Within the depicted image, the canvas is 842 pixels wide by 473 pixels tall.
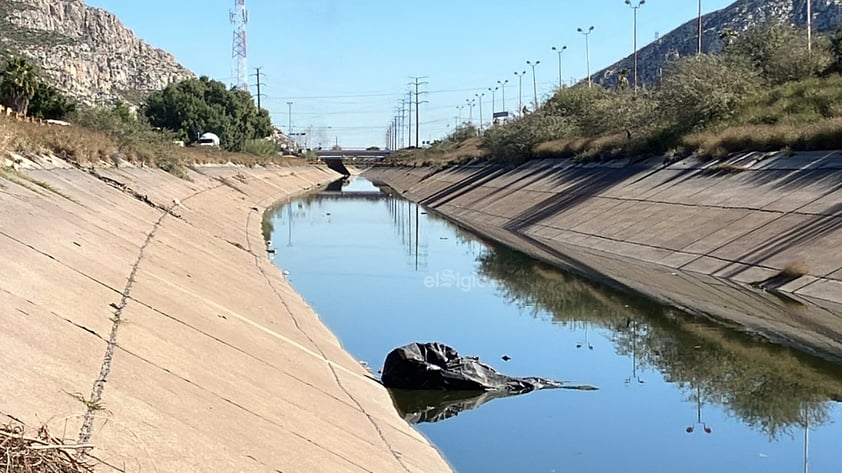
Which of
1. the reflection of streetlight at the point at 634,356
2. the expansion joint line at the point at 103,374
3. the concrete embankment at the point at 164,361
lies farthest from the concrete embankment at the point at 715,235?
the expansion joint line at the point at 103,374

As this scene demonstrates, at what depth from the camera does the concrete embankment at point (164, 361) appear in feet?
20.1

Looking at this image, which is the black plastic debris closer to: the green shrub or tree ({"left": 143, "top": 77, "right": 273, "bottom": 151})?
the green shrub

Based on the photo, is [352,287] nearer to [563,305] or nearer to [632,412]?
[563,305]

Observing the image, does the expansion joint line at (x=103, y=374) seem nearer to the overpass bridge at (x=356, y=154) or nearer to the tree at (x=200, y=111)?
the tree at (x=200, y=111)

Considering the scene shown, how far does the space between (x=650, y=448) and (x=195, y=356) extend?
506 centimetres

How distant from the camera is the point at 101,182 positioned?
2339 centimetres

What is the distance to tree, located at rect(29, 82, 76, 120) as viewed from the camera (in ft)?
194

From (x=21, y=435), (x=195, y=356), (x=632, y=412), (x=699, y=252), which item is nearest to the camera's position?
(x=21, y=435)

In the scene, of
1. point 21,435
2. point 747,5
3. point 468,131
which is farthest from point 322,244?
point 747,5

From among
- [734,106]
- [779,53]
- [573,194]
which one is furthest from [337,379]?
[779,53]

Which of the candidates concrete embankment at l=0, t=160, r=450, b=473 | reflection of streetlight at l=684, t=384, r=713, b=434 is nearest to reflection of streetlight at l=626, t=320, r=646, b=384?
reflection of streetlight at l=684, t=384, r=713, b=434

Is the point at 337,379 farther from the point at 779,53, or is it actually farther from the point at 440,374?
the point at 779,53

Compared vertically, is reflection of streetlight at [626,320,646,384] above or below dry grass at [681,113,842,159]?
below

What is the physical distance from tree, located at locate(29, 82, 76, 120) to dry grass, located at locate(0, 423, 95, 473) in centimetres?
5587
